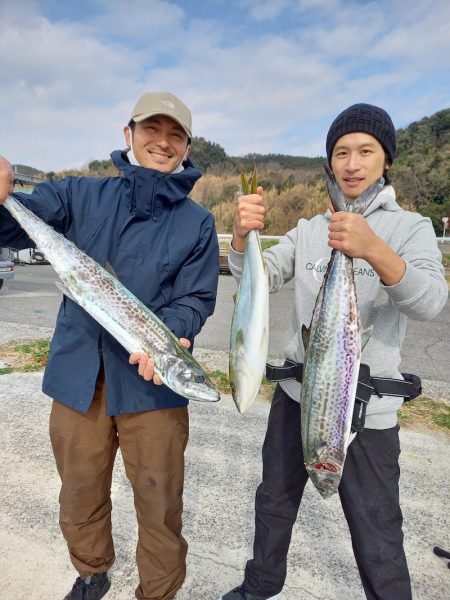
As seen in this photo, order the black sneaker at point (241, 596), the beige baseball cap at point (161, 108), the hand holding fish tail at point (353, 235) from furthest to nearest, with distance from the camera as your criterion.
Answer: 1. the black sneaker at point (241, 596)
2. the beige baseball cap at point (161, 108)
3. the hand holding fish tail at point (353, 235)

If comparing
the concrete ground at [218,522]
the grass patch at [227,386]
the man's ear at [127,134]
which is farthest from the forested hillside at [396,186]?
the man's ear at [127,134]

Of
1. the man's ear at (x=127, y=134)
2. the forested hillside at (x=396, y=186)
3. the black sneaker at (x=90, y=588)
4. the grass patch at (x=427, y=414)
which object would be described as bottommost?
the black sneaker at (x=90, y=588)

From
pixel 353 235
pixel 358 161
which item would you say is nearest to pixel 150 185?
pixel 358 161

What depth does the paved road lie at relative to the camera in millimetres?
6605

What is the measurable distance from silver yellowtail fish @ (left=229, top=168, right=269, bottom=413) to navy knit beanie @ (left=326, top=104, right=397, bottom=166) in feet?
1.78

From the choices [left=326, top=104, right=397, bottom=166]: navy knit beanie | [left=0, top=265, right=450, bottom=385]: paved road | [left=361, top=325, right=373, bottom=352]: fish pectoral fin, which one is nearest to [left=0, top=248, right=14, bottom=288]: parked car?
[left=0, top=265, right=450, bottom=385]: paved road

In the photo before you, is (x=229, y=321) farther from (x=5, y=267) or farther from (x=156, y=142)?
(x=156, y=142)

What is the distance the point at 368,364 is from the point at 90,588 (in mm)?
1936

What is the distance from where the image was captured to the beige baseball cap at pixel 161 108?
2.21 m

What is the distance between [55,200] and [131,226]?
41 centimetres

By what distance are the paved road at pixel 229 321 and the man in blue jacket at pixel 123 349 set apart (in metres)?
4.41

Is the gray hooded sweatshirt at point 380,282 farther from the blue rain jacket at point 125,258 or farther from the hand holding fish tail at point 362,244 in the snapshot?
the blue rain jacket at point 125,258

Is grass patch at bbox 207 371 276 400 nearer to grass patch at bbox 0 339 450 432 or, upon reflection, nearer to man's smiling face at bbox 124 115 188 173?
grass patch at bbox 0 339 450 432

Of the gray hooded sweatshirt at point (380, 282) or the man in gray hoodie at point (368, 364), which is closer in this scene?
the gray hooded sweatshirt at point (380, 282)
